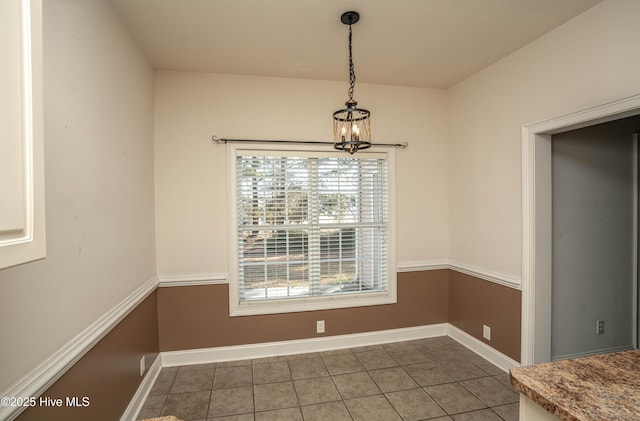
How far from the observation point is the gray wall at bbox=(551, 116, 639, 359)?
269 cm

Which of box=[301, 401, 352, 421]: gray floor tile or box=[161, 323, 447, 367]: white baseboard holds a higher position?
A: box=[161, 323, 447, 367]: white baseboard

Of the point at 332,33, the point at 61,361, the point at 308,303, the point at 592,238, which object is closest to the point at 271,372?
the point at 308,303

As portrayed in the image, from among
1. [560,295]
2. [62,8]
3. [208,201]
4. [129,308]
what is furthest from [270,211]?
[560,295]

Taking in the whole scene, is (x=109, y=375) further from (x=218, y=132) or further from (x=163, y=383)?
(x=218, y=132)

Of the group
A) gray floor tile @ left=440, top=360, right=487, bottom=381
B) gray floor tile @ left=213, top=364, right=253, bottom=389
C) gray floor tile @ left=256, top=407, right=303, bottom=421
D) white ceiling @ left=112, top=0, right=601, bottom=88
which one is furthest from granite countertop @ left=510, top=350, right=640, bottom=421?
gray floor tile @ left=213, top=364, right=253, bottom=389

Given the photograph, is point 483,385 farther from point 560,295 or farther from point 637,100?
point 637,100

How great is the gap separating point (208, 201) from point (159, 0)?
63.9 inches

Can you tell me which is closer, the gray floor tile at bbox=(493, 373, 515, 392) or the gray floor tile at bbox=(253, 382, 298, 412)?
the gray floor tile at bbox=(253, 382, 298, 412)

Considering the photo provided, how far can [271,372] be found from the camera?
2820 mm

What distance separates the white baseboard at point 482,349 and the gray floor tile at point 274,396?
6.07ft

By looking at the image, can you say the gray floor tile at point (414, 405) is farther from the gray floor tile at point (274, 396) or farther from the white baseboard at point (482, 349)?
the white baseboard at point (482, 349)

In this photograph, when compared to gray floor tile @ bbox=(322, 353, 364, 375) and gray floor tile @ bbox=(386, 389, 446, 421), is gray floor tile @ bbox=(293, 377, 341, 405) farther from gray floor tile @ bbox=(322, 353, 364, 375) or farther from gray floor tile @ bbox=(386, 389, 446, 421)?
gray floor tile @ bbox=(386, 389, 446, 421)

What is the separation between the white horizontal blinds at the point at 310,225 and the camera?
3.13 m

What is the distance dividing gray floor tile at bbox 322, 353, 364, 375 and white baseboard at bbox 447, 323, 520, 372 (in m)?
1.20
